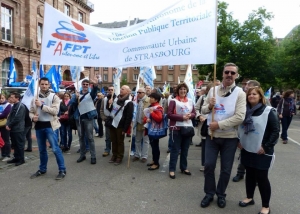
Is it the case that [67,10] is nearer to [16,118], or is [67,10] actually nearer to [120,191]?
[16,118]

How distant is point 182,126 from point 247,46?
1053 inches

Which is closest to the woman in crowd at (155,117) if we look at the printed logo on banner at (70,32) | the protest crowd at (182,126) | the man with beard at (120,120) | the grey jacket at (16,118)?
the protest crowd at (182,126)

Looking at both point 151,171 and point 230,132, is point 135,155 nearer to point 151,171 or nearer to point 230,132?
point 151,171

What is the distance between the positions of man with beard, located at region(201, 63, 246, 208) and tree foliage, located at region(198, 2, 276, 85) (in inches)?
1033

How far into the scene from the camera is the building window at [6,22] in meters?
24.8

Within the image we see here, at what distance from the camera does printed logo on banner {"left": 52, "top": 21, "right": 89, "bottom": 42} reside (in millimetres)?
5152

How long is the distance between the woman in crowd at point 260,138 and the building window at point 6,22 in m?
27.3

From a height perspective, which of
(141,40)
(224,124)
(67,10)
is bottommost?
(224,124)

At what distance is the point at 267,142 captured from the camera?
348cm

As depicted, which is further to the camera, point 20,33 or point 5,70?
point 20,33

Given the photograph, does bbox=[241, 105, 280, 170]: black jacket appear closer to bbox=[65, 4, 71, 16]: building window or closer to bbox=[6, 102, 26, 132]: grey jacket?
bbox=[6, 102, 26, 132]: grey jacket

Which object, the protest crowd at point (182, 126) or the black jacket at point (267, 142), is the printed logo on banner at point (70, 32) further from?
the black jacket at point (267, 142)

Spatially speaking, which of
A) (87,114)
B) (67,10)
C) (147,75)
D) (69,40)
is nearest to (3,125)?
(87,114)

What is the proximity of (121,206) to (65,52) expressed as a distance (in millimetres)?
3159
